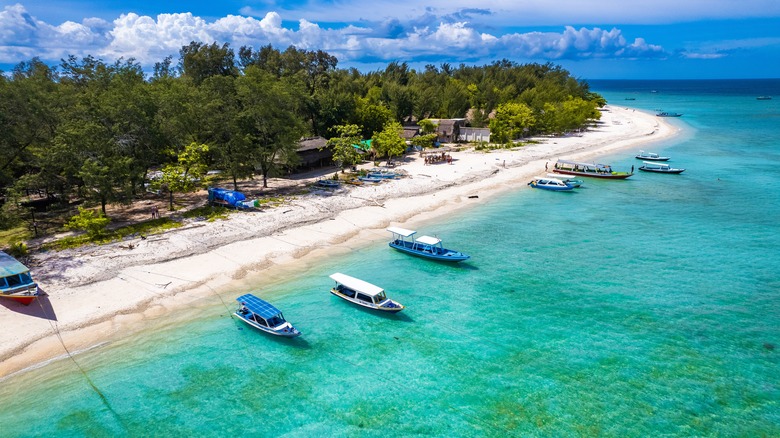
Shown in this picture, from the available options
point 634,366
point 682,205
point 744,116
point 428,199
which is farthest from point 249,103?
point 744,116

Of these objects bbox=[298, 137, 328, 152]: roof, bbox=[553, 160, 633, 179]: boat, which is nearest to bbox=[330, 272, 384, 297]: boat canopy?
bbox=[298, 137, 328, 152]: roof

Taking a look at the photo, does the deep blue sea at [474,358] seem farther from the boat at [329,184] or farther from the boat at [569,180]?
the boat at [569,180]

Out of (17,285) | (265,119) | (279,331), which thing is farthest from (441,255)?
(17,285)

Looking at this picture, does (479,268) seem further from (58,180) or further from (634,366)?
(58,180)

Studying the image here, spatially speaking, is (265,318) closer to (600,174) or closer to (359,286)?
(359,286)

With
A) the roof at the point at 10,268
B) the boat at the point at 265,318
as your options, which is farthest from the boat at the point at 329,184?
the roof at the point at 10,268

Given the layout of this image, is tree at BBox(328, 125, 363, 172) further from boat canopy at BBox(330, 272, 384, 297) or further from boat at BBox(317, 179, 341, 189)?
boat canopy at BBox(330, 272, 384, 297)
